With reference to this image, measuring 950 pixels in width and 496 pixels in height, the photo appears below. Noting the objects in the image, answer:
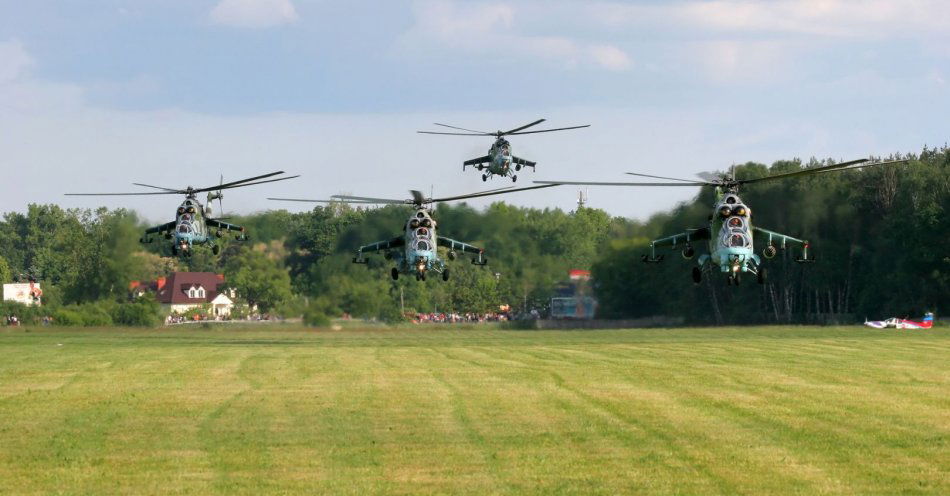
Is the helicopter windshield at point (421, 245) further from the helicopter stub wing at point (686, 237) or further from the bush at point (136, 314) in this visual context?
the bush at point (136, 314)

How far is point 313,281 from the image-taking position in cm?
7712

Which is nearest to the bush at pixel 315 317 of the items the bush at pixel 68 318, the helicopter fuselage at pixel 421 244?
the helicopter fuselage at pixel 421 244

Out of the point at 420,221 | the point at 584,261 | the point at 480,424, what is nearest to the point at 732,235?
the point at 420,221

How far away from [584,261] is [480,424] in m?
71.6

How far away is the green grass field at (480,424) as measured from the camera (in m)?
20.9

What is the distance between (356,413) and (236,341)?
4171 centimetres

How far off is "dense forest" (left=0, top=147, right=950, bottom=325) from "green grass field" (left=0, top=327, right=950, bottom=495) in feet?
91.0

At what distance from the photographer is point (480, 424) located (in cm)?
2772

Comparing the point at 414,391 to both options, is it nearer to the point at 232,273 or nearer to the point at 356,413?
the point at 356,413

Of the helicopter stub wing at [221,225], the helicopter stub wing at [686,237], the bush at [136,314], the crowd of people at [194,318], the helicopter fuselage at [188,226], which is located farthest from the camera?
the bush at [136,314]

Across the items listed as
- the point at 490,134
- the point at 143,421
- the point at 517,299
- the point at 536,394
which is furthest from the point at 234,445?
the point at 517,299

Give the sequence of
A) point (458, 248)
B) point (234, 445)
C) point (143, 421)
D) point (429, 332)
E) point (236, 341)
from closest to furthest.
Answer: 1. point (234, 445)
2. point (143, 421)
3. point (458, 248)
4. point (236, 341)
5. point (429, 332)

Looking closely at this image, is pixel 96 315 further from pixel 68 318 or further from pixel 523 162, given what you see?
pixel 523 162

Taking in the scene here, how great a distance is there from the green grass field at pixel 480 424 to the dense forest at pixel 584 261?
27738 millimetres
